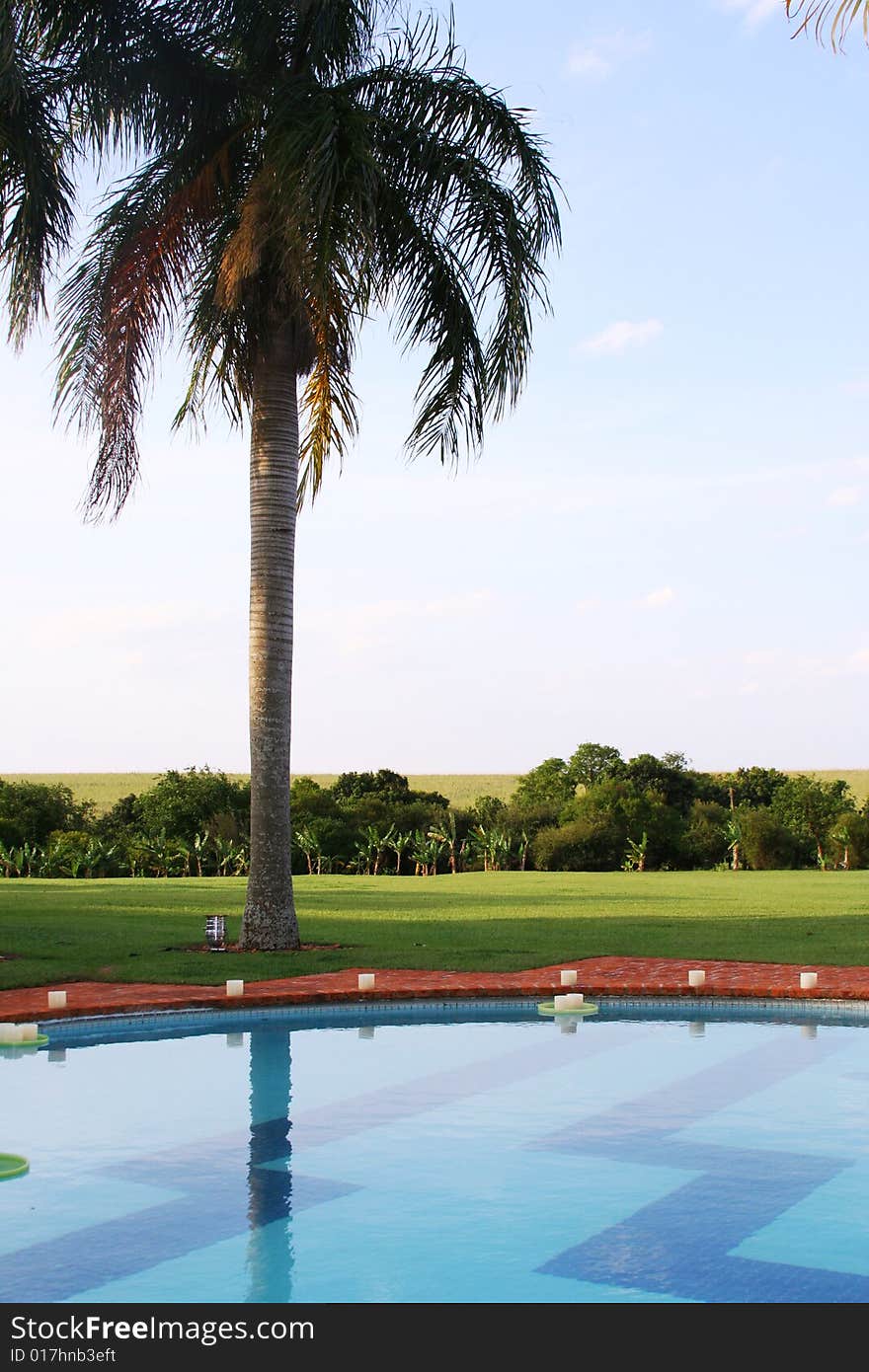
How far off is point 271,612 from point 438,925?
632 cm

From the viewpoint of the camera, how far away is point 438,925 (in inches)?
748

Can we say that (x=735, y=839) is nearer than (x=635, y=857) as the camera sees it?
Yes

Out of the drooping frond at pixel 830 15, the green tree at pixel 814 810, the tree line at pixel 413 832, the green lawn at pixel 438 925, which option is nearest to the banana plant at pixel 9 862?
the tree line at pixel 413 832

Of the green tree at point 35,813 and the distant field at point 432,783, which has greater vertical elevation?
the distant field at point 432,783

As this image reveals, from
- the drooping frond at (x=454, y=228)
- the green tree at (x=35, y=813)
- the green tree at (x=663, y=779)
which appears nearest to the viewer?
the drooping frond at (x=454, y=228)

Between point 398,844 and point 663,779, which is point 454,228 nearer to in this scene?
point 398,844

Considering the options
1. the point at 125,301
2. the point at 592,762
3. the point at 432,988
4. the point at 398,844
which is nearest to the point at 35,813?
the point at 398,844

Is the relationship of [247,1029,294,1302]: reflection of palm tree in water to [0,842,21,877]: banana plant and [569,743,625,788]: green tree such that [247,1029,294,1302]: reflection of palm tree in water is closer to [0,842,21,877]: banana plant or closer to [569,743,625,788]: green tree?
[0,842,21,877]: banana plant

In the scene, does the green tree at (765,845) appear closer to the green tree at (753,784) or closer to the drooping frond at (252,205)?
the green tree at (753,784)

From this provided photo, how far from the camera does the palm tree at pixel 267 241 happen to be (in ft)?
45.8

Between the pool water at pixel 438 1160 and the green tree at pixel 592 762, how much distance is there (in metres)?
41.7

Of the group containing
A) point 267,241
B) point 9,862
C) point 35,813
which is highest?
point 267,241

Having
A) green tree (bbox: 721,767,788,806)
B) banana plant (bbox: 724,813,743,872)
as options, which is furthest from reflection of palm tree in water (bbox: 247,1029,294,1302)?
green tree (bbox: 721,767,788,806)
